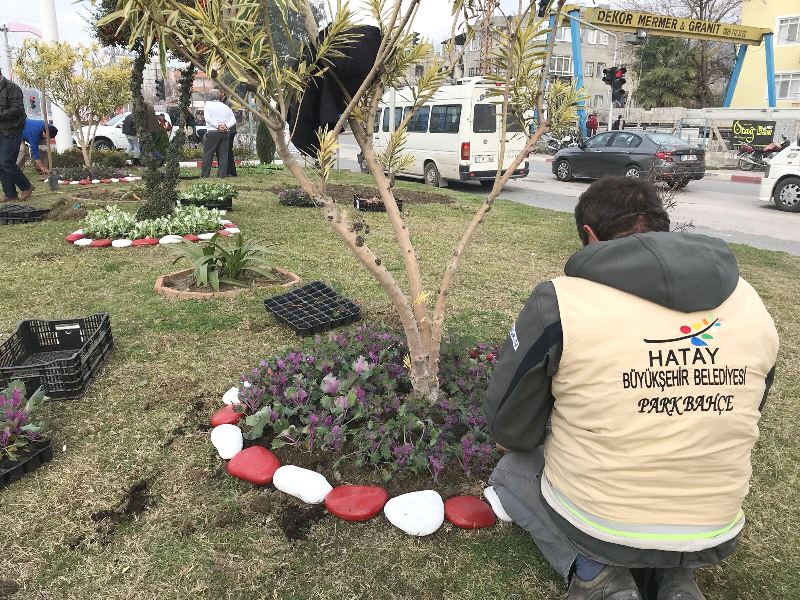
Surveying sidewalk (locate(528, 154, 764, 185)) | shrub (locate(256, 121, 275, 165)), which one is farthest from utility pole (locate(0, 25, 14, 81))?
sidewalk (locate(528, 154, 764, 185))

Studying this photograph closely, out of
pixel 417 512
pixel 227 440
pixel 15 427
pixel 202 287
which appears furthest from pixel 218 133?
pixel 417 512

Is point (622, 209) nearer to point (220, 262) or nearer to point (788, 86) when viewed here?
point (220, 262)

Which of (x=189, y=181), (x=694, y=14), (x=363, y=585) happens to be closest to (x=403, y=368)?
(x=363, y=585)

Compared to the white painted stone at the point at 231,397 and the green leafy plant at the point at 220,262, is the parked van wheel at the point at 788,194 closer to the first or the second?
the green leafy plant at the point at 220,262

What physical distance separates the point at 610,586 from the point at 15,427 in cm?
270

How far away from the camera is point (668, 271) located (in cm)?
169

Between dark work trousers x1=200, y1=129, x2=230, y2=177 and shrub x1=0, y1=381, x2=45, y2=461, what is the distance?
445 inches

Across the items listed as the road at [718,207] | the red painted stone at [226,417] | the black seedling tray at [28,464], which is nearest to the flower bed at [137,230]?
the road at [718,207]

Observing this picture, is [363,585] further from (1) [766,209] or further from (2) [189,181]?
(1) [766,209]

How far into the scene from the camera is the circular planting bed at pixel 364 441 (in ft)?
8.34

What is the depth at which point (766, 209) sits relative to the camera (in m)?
12.8

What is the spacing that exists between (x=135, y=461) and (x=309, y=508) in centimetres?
99

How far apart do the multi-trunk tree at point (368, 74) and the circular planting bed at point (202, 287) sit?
2.71m

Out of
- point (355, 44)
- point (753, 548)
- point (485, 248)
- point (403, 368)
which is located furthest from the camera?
point (485, 248)
